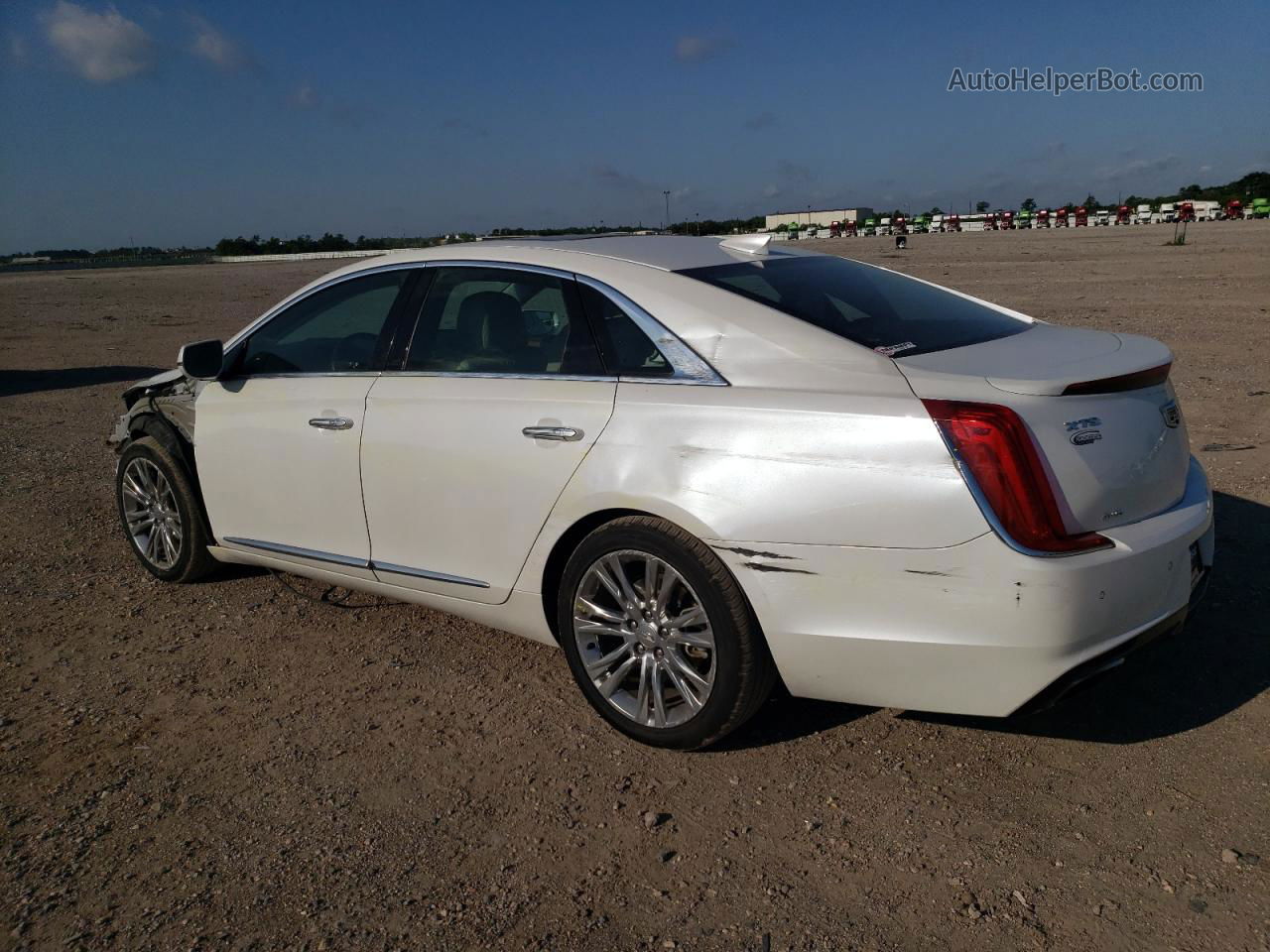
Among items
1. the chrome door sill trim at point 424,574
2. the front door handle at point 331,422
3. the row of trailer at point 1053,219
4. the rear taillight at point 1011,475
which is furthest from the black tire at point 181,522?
the row of trailer at point 1053,219

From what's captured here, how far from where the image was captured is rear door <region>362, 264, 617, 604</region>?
11.9 feet

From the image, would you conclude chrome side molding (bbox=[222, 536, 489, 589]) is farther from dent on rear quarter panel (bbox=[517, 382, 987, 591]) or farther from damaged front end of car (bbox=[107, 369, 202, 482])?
dent on rear quarter panel (bbox=[517, 382, 987, 591])

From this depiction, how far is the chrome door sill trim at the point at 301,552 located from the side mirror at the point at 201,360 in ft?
2.48

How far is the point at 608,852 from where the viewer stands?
3033mm

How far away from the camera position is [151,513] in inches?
213

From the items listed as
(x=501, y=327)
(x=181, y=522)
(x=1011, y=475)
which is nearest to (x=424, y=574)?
(x=501, y=327)

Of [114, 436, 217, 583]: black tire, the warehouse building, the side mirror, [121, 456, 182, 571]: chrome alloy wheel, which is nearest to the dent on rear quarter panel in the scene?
the side mirror

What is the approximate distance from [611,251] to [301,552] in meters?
1.89

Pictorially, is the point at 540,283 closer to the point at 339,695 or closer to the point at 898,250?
the point at 339,695

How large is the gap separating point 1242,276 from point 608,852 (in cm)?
2096

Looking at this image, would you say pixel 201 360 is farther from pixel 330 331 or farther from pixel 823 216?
pixel 823 216

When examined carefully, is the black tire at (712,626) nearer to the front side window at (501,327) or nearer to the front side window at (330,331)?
the front side window at (501,327)

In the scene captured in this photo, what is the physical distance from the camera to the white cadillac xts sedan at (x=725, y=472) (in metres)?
2.89

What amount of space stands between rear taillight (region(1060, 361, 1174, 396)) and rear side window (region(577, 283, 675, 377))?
1.22 m
